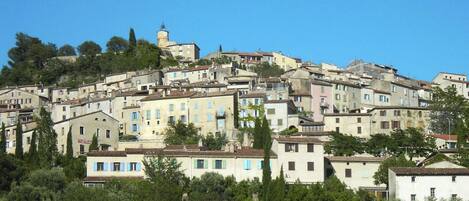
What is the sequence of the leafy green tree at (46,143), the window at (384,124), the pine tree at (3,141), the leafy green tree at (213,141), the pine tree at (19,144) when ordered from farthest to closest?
1. the window at (384,124)
2. the pine tree at (3,141)
3. the leafy green tree at (213,141)
4. the pine tree at (19,144)
5. the leafy green tree at (46,143)

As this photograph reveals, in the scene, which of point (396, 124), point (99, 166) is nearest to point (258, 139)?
point (99, 166)

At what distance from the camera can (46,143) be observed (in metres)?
72.2

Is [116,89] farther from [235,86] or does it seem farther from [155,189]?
[155,189]

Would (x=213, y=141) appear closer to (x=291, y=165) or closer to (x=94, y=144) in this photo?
(x=94, y=144)

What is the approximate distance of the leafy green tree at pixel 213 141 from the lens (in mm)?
72938

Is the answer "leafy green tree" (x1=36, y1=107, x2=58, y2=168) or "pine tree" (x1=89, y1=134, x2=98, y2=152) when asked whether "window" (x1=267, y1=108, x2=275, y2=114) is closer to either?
"pine tree" (x1=89, y1=134, x2=98, y2=152)

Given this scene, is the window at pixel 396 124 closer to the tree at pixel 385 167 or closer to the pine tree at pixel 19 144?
the tree at pixel 385 167

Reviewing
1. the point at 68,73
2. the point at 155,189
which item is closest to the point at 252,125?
the point at 155,189

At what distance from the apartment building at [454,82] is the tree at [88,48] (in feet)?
161

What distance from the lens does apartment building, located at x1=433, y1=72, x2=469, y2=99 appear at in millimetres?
108562

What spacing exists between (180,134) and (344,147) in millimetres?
15578

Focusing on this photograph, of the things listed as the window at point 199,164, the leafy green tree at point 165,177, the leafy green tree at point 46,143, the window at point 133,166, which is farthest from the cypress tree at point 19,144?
the window at point 199,164

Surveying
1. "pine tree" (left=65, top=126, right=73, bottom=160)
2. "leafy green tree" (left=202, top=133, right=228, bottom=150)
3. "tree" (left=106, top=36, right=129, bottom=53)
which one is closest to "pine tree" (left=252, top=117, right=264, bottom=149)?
"leafy green tree" (left=202, top=133, right=228, bottom=150)

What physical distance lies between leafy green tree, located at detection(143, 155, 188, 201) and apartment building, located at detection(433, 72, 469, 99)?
53.8 meters
